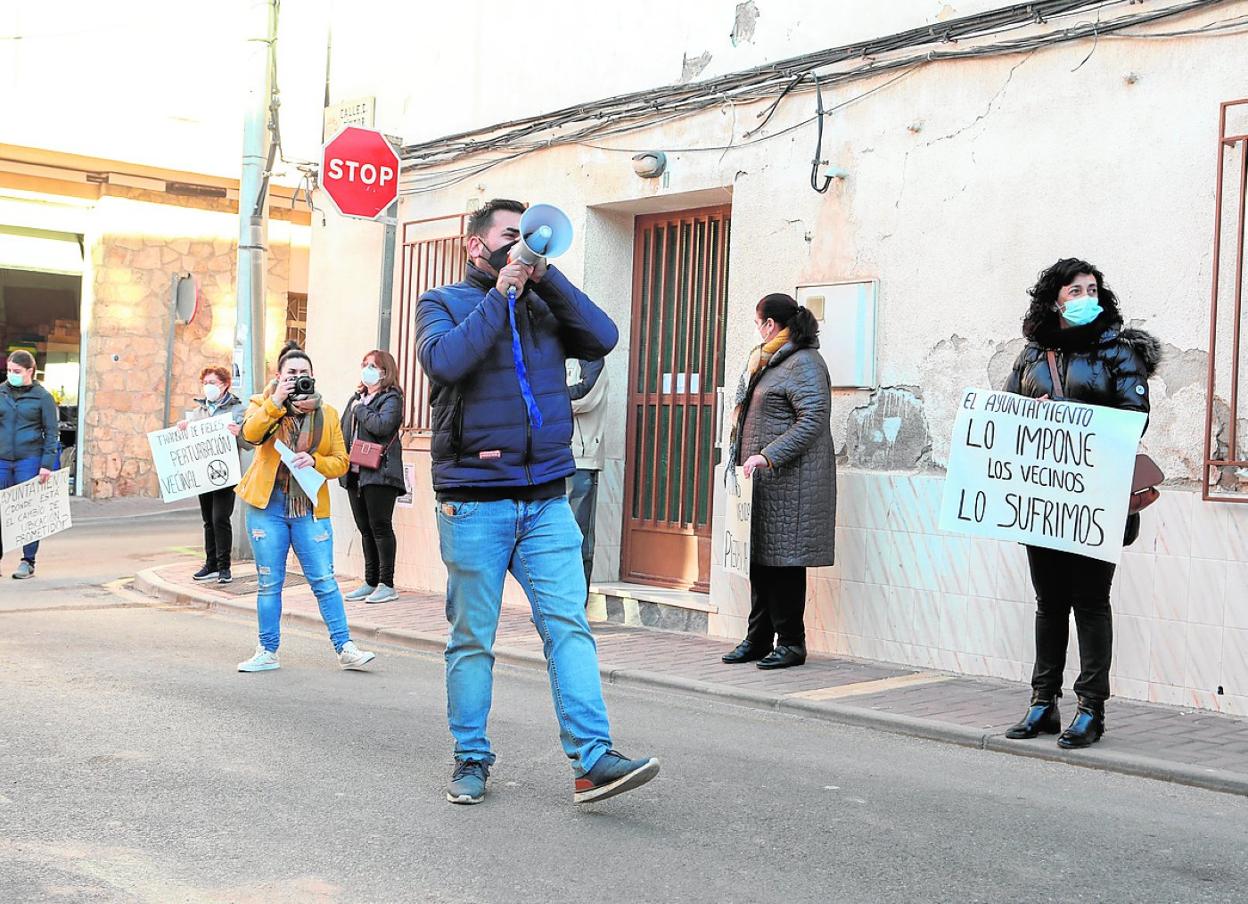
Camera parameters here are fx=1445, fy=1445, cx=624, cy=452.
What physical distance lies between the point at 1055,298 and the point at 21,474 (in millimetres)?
9245

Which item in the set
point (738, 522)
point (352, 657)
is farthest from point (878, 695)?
point (352, 657)

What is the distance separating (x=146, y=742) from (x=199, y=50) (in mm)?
16147

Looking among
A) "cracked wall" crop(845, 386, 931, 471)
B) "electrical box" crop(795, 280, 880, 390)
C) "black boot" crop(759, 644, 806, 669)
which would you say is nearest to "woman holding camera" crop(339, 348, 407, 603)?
"electrical box" crop(795, 280, 880, 390)

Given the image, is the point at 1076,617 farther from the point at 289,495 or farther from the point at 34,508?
the point at 34,508

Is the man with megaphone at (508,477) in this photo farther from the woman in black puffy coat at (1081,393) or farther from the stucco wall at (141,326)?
the stucco wall at (141,326)

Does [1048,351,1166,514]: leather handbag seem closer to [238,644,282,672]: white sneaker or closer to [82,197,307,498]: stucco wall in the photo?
[238,644,282,672]: white sneaker

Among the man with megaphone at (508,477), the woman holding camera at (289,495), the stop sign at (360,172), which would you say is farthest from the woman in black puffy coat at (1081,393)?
the stop sign at (360,172)

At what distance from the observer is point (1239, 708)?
7176 millimetres

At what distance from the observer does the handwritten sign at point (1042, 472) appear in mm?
6109

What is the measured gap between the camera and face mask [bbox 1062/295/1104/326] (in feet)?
20.2

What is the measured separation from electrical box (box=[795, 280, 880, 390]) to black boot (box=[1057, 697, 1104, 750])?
3191 millimetres

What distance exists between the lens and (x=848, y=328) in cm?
912

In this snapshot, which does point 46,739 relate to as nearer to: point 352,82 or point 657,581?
point 657,581

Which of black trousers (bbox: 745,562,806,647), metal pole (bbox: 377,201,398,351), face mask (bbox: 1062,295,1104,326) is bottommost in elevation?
black trousers (bbox: 745,562,806,647)
